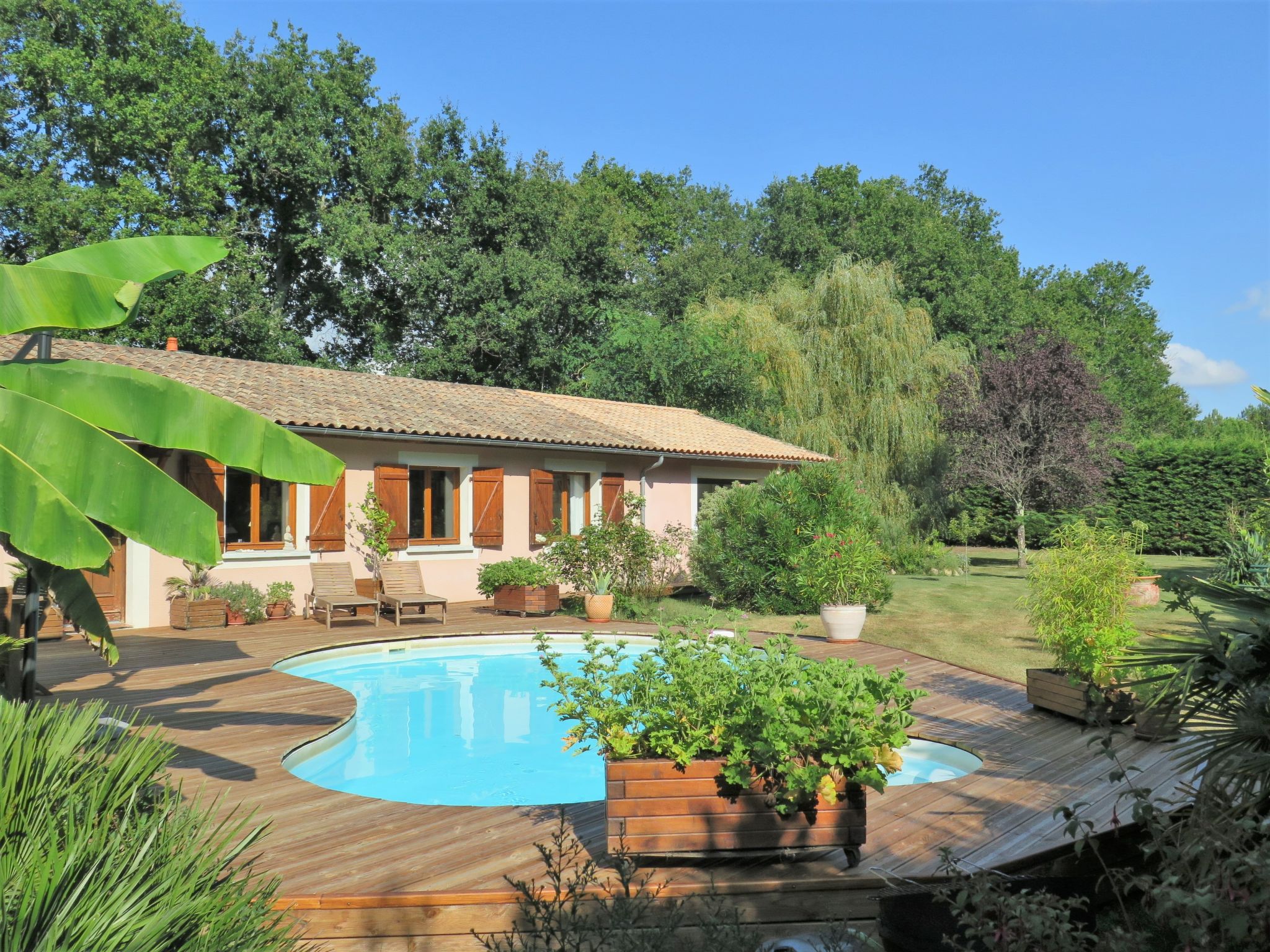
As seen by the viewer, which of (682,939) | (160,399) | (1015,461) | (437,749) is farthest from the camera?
(1015,461)

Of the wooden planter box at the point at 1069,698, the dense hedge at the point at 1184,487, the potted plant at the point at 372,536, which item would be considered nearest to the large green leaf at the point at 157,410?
the wooden planter box at the point at 1069,698

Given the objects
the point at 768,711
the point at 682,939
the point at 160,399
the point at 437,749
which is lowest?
the point at 437,749

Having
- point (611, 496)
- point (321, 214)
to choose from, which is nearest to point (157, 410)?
point (611, 496)

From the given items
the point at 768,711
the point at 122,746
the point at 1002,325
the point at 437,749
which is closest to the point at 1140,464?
the point at 1002,325

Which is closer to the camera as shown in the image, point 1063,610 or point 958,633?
point 1063,610

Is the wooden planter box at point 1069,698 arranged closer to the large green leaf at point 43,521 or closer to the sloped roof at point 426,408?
the large green leaf at point 43,521

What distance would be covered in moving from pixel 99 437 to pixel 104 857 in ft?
8.14

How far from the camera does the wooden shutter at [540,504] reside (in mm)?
18203

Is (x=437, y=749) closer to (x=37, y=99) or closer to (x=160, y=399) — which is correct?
(x=160, y=399)

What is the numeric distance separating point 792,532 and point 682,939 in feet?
41.2

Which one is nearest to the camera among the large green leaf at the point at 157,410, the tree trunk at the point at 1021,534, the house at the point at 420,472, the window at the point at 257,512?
the large green leaf at the point at 157,410

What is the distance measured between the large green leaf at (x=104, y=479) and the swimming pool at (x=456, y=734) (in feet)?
8.29

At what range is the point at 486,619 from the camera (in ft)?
49.2

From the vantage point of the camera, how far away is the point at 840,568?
13727 millimetres
